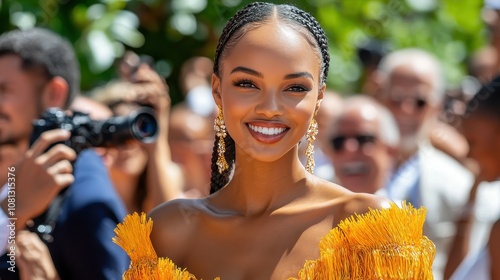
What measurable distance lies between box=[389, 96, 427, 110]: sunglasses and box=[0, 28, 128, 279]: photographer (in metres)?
2.11

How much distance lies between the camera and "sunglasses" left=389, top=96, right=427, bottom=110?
5785 mm

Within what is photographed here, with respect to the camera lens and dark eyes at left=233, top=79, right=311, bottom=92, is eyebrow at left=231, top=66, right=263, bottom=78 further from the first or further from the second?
the camera lens

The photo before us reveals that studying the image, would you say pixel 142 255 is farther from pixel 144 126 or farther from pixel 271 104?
pixel 144 126

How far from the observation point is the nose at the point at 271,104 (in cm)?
273

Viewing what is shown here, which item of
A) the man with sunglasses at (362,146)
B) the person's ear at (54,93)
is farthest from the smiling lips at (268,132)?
the man with sunglasses at (362,146)

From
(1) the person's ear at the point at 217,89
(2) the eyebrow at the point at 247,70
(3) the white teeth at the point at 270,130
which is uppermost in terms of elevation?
(2) the eyebrow at the point at 247,70

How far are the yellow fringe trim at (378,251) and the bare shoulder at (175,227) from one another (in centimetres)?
38

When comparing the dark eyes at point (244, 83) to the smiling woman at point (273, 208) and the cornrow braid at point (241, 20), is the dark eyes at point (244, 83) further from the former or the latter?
the cornrow braid at point (241, 20)

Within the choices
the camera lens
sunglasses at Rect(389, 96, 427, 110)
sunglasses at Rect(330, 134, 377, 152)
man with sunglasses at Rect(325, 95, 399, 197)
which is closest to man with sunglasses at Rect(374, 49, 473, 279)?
sunglasses at Rect(389, 96, 427, 110)

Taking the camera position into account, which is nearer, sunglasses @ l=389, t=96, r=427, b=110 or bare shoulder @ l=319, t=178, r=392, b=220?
bare shoulder @ l=319, t=178, r=392, b=220

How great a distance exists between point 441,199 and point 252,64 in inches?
112

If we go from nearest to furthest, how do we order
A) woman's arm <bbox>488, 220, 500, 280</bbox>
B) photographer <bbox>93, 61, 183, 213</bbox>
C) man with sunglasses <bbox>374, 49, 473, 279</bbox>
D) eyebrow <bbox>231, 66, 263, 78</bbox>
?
eyebrow <bbox>231, 66, 263, 78</bbox> < woman's arm <bbox>488, 220, 500, 280</bbox> < photographer <bbox>93, 61, 183, 213</bbox> < man with sunglasses <bbox>374, 49, 473, 279</bbox>

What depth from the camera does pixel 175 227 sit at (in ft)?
9.54

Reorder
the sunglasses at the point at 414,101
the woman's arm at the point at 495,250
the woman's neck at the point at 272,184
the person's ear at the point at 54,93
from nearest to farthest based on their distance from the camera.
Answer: the woman's neck at the point at 272,184, the woman's arm at the point at 495,250, the person's ear at the point at 54,93, the sunglasses at the point at 414,101
